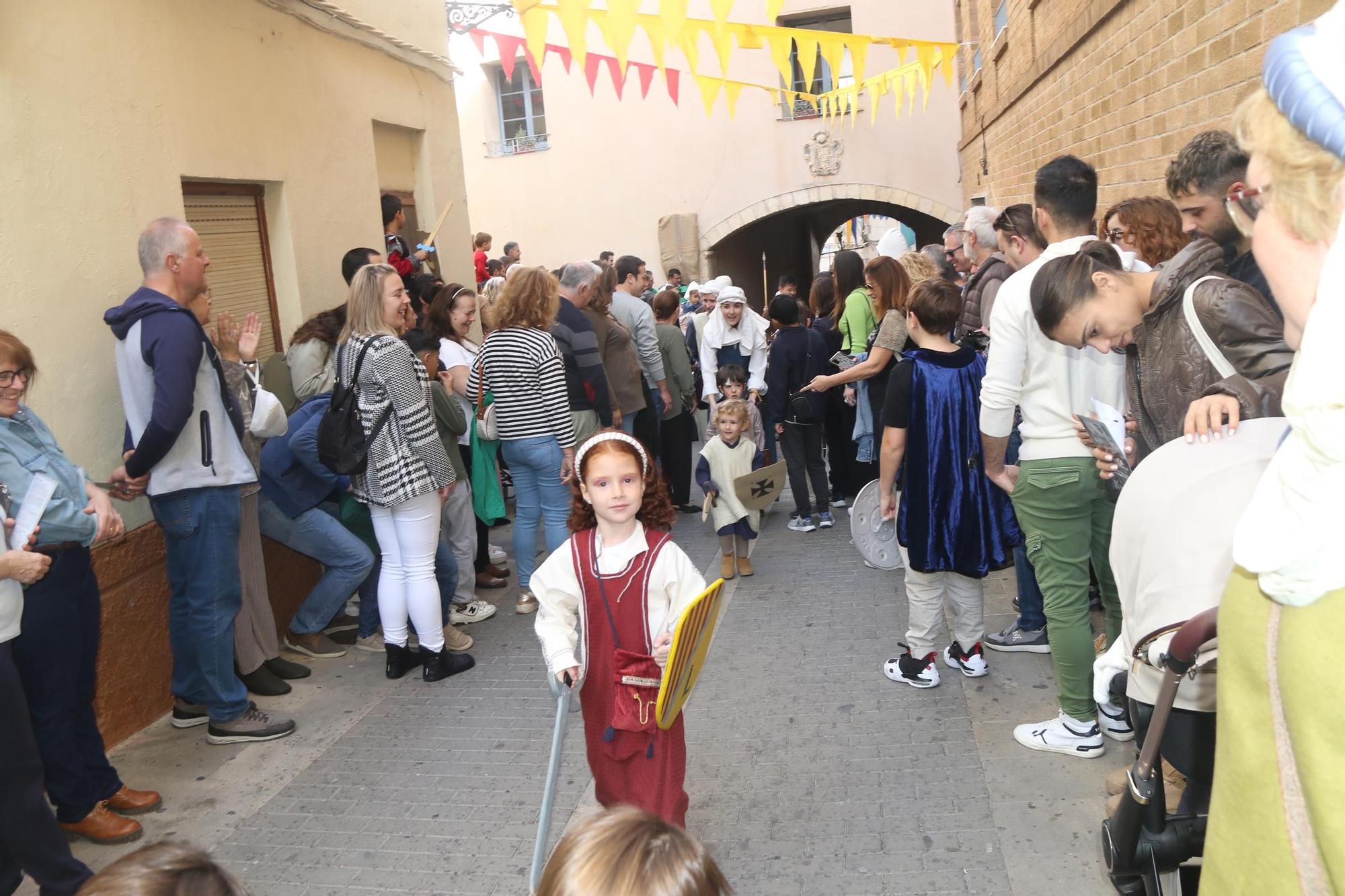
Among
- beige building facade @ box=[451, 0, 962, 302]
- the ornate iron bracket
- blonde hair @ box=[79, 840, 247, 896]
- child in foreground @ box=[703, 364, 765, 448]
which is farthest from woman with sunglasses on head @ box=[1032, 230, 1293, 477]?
beige building facade @ box=[451, 0, 962, 302]

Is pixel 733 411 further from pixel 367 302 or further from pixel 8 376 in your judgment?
pixel 8 376

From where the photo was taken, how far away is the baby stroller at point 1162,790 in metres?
1.92

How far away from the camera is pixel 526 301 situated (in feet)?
19.4

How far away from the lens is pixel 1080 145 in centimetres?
802

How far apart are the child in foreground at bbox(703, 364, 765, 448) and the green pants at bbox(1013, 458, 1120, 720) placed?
131 inches

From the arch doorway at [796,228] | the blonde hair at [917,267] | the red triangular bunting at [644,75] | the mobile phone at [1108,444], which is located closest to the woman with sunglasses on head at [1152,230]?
the mobile phone at [1108,444]

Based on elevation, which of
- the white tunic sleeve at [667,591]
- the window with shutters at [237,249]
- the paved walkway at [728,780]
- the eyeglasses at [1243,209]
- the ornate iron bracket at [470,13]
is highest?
the ornate iron bracket at [470,13]

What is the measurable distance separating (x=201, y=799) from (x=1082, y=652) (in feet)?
11.3

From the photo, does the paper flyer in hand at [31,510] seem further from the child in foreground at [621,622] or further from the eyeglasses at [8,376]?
the child in foreground at [621,622]

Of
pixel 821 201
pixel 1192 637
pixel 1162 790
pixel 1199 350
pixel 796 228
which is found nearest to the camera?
pixel 1192 637

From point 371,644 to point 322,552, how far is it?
751mm

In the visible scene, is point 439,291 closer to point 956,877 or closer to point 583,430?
point 583,430

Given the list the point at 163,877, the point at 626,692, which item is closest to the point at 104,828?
the point at 626,692

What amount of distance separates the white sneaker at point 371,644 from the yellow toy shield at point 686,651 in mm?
3240
